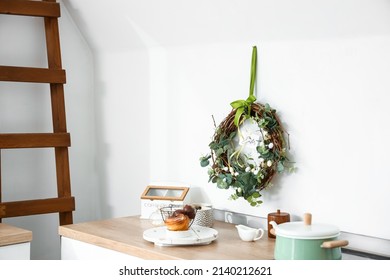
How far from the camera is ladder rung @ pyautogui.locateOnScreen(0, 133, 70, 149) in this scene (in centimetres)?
302

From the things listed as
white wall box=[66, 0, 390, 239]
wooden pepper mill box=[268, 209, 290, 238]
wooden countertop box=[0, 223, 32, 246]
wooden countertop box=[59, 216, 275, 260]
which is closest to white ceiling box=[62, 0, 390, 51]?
white wall box=[66, 0, 390, 239]

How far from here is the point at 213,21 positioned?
2.73 metres

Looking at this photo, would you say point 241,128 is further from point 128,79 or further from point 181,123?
point 128,79

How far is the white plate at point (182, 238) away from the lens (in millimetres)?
2367

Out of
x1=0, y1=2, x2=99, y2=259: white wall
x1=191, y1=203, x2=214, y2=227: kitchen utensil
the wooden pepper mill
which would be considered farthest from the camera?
x1=0, y1=2, x2=99, y2=259: white wall

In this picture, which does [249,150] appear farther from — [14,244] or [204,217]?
[14,244]

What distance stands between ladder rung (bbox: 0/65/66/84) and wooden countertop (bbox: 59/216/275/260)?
786mm

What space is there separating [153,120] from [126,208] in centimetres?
50

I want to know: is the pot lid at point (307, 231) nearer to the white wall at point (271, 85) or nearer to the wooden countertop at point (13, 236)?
the white wall at point (271, 85)

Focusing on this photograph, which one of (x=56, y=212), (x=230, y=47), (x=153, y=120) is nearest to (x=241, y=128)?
(x=230, y=47)

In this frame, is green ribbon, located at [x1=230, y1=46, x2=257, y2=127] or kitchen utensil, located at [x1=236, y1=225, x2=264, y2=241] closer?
kitchen utensil, located at [x1=236, y1=225, x2=264, y2=241]

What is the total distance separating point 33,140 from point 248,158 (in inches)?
42.5

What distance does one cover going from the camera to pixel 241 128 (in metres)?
2.74

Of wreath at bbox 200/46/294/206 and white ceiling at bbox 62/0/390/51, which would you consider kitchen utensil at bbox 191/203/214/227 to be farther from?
white ceiling at bbox 62/0/390/51
